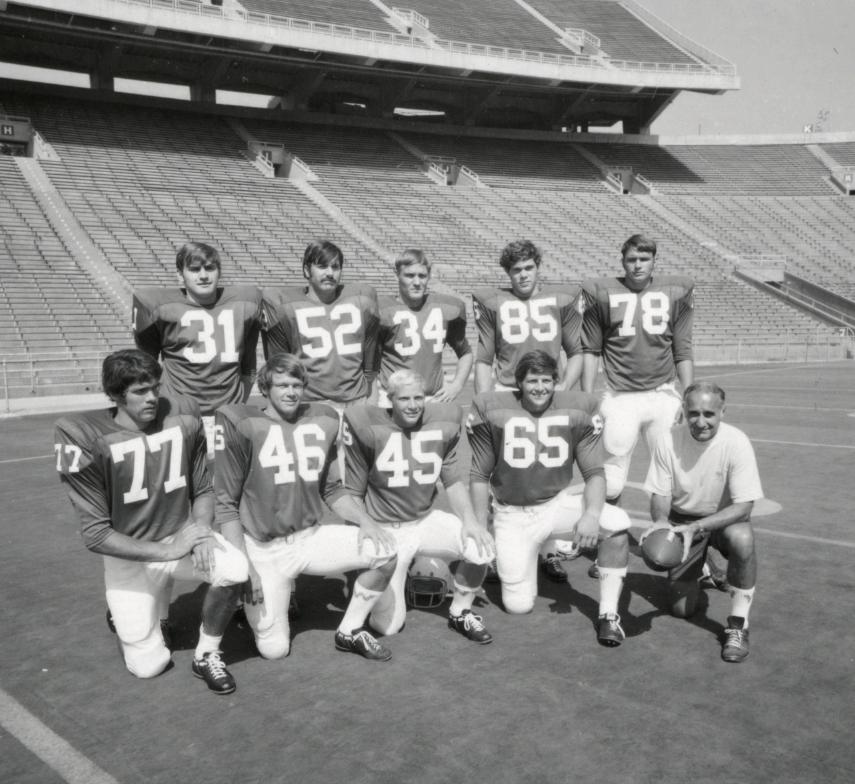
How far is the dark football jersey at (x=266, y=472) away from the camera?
4.09 metres

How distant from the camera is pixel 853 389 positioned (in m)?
16.6

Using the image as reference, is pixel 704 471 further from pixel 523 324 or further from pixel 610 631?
pixel 523 324

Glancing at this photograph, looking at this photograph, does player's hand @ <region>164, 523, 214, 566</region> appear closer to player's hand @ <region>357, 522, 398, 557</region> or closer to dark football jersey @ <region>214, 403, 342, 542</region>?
dark football jersey @ <region>214, 403, 342, 542</region>

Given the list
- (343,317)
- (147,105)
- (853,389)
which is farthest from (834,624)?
(147,105)

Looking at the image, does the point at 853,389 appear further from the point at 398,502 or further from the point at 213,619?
the point at 213,619

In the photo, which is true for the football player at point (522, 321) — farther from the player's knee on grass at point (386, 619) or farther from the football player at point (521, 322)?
the player's knee on grass at point (386, 619)

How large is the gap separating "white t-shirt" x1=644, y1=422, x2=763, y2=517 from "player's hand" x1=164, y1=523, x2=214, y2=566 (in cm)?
233

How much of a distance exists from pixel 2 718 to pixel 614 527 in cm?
297

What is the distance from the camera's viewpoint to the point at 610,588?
4.16 meters

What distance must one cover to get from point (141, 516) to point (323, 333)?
1694 millimetres

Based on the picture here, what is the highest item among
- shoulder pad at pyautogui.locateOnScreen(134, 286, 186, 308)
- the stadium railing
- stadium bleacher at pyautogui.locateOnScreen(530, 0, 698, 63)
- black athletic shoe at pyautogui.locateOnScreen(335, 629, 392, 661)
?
stadium bleacher at pyautogui.locateOnScreen(530, 0, 698, 63)

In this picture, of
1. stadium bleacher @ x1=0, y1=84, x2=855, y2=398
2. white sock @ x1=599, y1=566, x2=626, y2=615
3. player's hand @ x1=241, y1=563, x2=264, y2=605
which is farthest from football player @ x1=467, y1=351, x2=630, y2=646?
stadium bleacher @ x1=0, y1=84, x2=855, y2=398

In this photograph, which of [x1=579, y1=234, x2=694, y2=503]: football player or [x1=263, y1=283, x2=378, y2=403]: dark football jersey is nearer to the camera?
[x1=263, y1=283, x2=378, y2=403]: dark football jersey

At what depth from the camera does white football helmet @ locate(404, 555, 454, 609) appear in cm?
446
